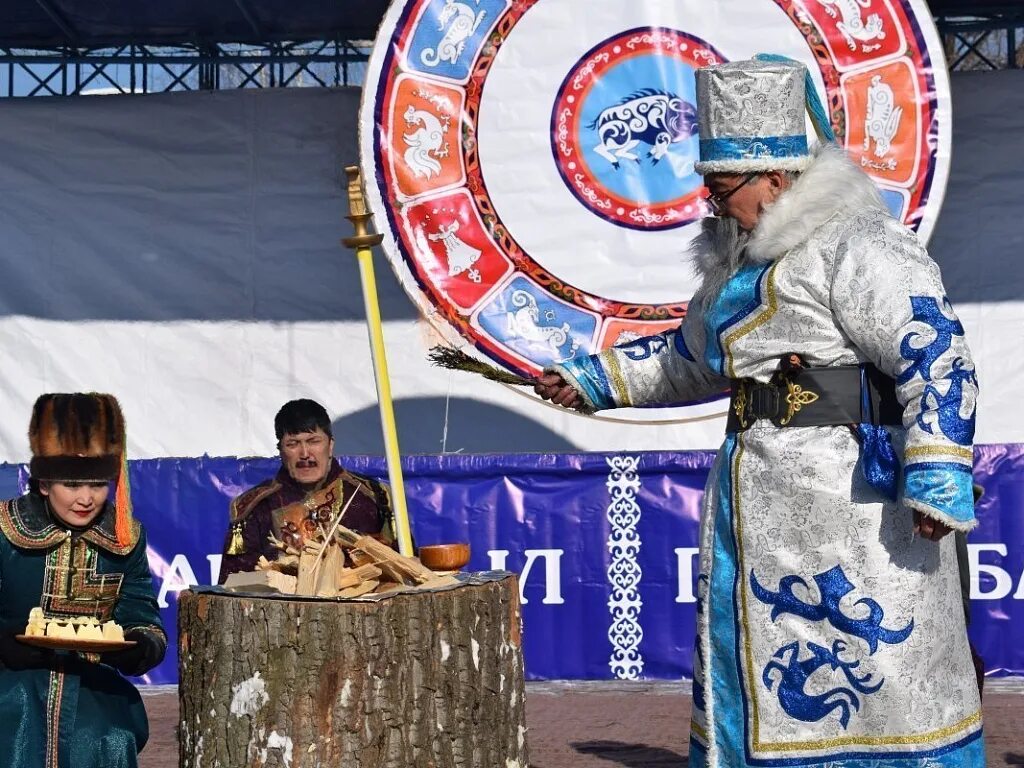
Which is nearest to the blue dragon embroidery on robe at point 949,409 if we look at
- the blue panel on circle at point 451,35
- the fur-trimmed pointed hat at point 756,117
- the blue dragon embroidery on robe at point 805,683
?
the blue dragon embroidery on robe at point 805,683

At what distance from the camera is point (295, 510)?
16.3 ft

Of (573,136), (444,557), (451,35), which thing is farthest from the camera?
(573,136)

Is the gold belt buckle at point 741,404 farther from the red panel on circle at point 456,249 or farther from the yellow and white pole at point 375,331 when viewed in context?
the red panel on circle at point 456,249

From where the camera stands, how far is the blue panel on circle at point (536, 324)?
6.22m

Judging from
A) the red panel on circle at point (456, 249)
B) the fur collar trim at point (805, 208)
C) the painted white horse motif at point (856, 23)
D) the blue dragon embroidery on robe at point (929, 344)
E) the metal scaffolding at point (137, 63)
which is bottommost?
the blue dragon embroidery on robe at point (929, 344)

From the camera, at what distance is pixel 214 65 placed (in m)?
8.02

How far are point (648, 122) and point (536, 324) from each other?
2.72 ft

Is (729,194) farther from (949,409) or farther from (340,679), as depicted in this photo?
(340,679)

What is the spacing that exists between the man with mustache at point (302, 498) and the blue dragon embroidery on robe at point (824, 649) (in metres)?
1.63

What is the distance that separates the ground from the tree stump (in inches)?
A: 63.4

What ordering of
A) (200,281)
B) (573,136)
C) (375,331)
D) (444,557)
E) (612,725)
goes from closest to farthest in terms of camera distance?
(444,557) → (375,331) → (612,725) → (573,136) → (200,281)

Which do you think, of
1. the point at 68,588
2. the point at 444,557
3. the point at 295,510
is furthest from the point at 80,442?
the point at 295,510

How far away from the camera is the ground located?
5055 mm

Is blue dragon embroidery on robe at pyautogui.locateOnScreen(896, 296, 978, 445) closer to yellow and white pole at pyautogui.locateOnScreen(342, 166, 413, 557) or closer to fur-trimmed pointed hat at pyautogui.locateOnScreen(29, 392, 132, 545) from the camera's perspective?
yellow and white pole at pyautogui.locateOnScreen(342, 166, 413, 557)
